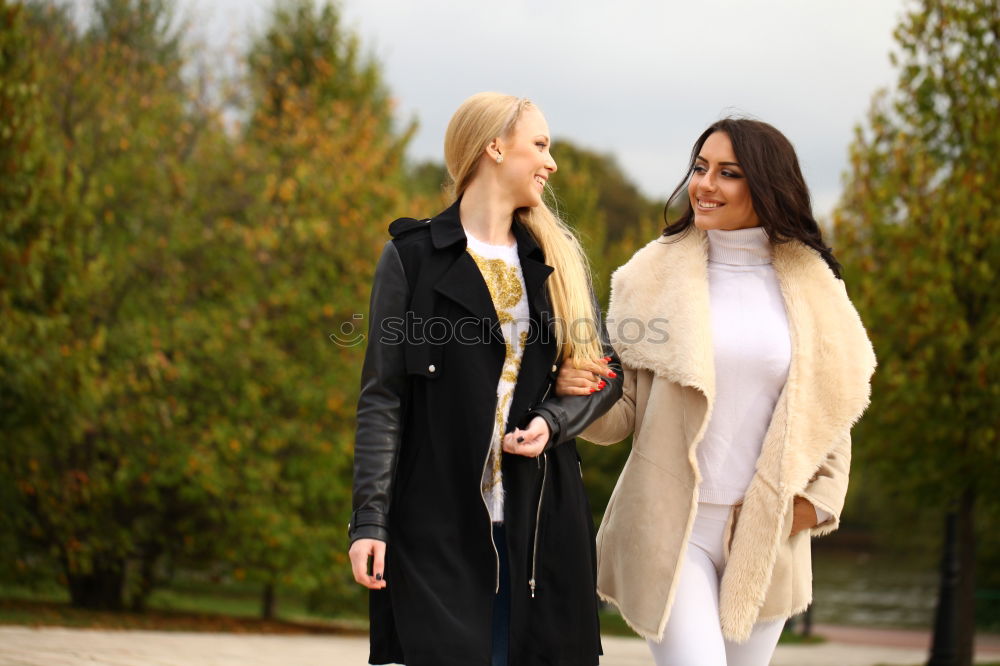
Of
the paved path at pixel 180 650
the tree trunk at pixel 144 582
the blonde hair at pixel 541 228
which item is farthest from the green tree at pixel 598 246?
the blonde hair at pixel 541 228

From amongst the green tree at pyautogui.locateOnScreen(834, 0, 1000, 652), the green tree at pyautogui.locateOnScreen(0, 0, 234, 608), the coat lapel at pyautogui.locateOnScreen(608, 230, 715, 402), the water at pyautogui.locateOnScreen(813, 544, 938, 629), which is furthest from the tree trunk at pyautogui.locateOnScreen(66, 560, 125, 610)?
the water at pyautogui.locateOnScreen(813, 544, 938, 629)

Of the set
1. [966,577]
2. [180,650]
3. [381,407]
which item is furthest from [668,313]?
[966,577]

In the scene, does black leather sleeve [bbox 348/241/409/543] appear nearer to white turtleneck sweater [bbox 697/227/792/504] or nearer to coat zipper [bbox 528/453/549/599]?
coat zipper [bbox 528/453/549/599]

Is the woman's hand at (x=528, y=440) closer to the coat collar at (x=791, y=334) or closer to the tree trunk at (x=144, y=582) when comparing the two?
the coat collar at (x=791, y=334)

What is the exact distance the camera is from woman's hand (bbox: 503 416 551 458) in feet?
9.68

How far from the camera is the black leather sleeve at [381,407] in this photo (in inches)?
→ 113

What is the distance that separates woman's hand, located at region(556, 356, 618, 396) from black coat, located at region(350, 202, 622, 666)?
3 cm

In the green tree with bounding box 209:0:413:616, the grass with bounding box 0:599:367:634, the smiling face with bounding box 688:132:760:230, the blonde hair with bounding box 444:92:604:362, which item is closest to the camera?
the blonde hair with bounding box 444:92:604:362

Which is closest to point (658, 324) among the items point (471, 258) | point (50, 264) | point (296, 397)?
point (471, 258)

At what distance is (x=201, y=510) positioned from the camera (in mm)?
14305

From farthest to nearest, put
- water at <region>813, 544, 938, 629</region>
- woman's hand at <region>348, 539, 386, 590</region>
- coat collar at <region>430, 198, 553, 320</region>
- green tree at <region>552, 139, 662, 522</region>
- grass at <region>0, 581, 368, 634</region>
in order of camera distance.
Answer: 1. water at <region>813, 544, 938, 629</region>
2. green tree at <region>552, 139, 662, 522</region>
3. grass at <region>0, 581, 368, 634</region>
4. coat collar at <region>430, 198, 553, 320</region>
5. woman's hand at <region>348, 539, 386, 590</region>

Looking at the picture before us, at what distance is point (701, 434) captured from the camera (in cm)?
345

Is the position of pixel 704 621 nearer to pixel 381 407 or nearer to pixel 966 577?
pixel 381 407

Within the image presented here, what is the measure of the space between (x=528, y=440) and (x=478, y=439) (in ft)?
0.44
